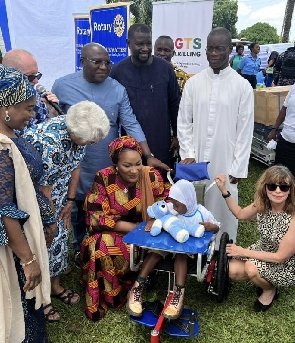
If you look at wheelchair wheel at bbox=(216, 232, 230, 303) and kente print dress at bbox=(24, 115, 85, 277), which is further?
wheelchair wheel at bbox=(216, 232, 230, 303)

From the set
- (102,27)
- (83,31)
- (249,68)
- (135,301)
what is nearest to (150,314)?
(135,301)

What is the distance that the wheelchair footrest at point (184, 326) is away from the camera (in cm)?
270

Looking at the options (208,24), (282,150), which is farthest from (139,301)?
(208,24)

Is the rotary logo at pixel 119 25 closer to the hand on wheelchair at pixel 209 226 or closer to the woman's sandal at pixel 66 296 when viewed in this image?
the hand on wheelchair at pixel 209 226

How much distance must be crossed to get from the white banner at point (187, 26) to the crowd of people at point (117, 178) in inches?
135

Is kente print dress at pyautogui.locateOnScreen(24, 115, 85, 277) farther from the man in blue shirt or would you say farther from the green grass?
the man in blue shirt

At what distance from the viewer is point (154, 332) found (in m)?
2.60

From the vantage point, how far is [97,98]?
3361 millimetres

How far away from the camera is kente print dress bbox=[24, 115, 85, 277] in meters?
2.60

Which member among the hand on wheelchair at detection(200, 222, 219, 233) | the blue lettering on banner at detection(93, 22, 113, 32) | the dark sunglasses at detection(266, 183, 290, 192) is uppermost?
the blue lettering on banner at detection(93, 22, 113, 32)

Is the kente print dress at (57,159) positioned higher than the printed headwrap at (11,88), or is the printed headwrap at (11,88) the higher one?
the printed headwrap at (11,88)

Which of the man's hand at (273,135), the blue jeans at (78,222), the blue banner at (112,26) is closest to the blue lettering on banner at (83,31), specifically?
the blue banner at (112,26)

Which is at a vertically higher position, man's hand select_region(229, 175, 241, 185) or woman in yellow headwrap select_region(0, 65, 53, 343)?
woman in yellow headwrap select_region(0, 65, 53, 343)

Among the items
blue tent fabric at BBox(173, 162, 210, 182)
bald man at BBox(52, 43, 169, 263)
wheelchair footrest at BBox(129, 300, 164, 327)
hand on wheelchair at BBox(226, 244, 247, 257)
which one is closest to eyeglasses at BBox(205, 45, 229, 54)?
bald man at BBox(52, 43, 169, 263)
